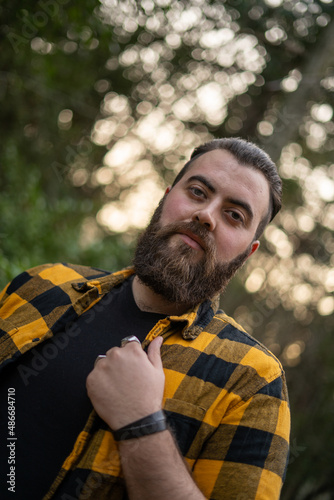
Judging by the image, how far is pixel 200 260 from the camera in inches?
76.7

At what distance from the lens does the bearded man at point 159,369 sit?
1.37 metres

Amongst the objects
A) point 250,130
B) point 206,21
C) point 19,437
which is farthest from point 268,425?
point 250,130

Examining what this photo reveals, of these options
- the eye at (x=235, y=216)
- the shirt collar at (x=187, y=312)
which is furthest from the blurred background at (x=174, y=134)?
the eye at (x=235, y=216)

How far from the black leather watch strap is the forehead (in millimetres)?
1176

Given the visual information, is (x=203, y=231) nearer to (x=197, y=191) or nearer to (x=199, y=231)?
(x=199, y=231)

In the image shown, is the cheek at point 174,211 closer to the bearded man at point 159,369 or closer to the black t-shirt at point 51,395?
the bearded man at point 159,369

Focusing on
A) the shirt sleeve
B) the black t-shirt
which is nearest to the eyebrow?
the black t-shirt

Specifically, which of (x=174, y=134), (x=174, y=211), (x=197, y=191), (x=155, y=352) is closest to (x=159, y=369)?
(x=155, y=352)

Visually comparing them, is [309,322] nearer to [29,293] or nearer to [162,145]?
[162,145]

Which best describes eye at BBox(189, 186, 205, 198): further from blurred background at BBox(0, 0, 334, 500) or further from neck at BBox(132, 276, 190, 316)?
blurred background at BBox(0, 0, 334, 500)

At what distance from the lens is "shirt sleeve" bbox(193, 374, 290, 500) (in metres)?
1.35

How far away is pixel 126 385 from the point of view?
1.42 metres

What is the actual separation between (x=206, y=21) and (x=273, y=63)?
1395 millimetres

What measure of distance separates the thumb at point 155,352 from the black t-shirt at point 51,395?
157 mm
